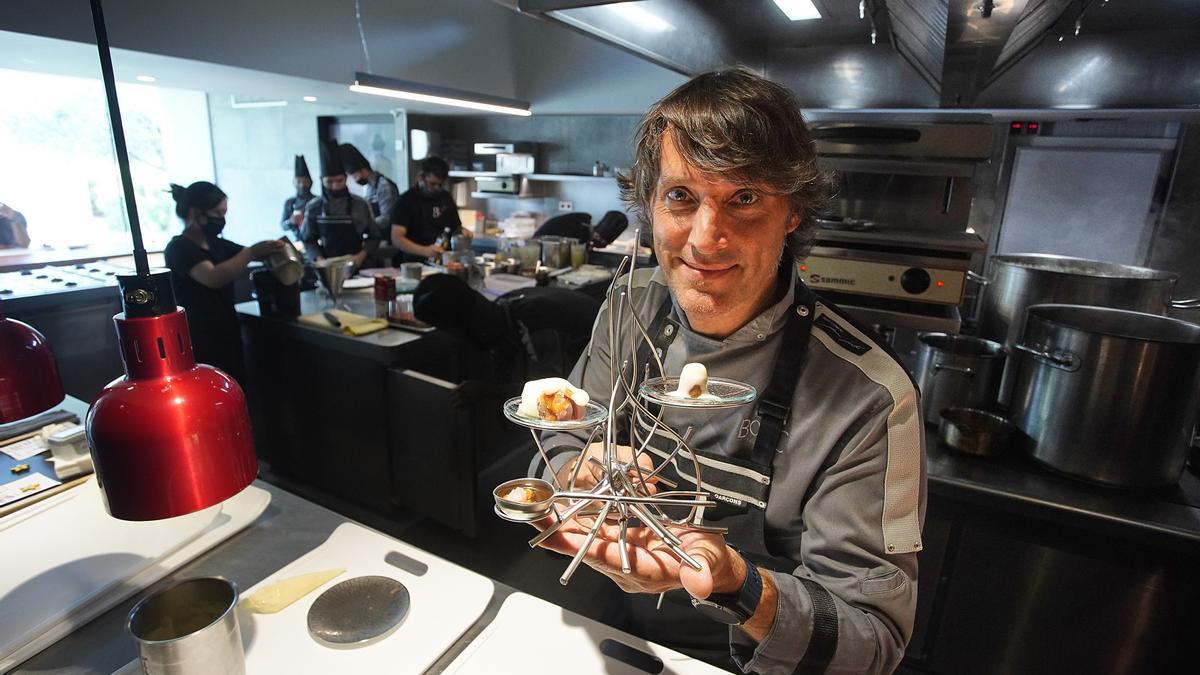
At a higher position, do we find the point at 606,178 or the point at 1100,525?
the point at 606,178

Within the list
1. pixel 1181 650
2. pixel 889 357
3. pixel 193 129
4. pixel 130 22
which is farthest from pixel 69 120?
pixel 1181 650

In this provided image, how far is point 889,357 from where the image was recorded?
3.45ft

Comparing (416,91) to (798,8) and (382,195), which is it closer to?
(798,8)

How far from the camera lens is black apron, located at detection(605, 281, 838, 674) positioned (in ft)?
2.89

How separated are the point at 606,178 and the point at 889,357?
550 centimetres

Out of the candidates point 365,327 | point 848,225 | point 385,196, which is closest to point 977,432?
point 848,225

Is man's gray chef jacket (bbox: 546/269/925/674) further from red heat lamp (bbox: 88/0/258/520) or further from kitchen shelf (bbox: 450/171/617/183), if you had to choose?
kitchen shelf (bbox: 450/171/617/183)

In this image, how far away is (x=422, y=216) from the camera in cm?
456

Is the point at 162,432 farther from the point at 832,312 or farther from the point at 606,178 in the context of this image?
the point at 606,178

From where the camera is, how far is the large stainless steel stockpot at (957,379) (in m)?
1.79

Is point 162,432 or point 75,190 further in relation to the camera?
Answer: point 75,190

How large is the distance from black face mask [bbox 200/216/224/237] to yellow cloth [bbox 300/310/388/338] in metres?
0.66

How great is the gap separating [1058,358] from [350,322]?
105 inches

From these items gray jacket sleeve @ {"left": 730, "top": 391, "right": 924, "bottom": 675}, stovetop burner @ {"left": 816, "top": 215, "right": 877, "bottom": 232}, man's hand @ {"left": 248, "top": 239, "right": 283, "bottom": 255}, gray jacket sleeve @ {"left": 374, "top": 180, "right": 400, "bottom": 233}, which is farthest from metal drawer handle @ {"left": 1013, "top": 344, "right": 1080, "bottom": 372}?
gray jacket sleeve @ {"left": 374, "top": 180, "right": 400, "bottom": 233}
